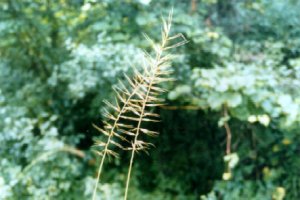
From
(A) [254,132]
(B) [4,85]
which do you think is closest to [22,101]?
(B) [4,85]

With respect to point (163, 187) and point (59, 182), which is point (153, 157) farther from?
point (59, 182)

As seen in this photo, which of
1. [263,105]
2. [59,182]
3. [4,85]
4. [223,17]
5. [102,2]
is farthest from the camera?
[223,17]

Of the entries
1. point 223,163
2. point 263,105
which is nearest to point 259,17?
point 223,163

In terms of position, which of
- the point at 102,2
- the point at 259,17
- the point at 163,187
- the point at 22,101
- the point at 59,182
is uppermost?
the point at 102,2

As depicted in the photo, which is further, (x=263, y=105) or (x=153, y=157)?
(x=153, y=157)

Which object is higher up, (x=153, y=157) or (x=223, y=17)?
(x=223, y=17)

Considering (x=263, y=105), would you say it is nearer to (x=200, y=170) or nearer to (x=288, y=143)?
(x=288, y=143)

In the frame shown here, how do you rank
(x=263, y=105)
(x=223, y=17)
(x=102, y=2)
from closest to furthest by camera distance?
1. (x=263, y=105)
2. (x=102, y=2)
3. (x=223, y=17)
